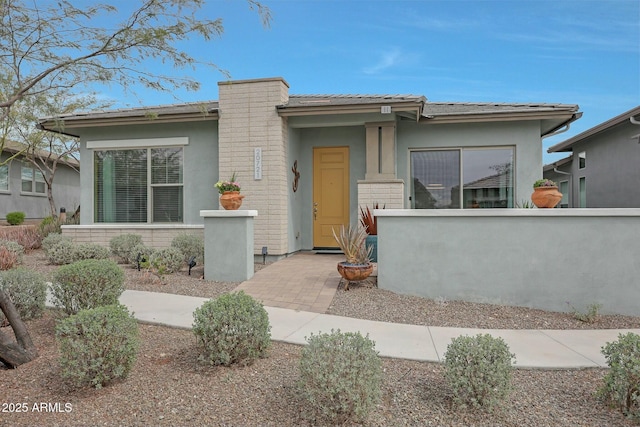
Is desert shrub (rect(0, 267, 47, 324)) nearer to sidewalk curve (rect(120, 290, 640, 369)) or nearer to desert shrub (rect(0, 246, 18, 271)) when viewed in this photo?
sidewalk curve (rect(120, 290, 640, 369))

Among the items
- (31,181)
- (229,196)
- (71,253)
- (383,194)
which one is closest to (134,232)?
(71,253)

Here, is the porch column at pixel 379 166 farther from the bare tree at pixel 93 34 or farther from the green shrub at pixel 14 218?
the green shrub at pixel 14 218

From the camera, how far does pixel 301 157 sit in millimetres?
10570

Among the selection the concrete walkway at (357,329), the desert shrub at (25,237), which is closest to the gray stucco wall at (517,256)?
the concrete walkway at (357,329)

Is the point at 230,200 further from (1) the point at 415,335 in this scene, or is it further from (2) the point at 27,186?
(2) the point at 27,186

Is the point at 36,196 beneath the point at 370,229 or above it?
above

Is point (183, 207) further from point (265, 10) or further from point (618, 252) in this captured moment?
point (618, 252)

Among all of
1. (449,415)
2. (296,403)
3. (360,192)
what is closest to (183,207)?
(360,192)

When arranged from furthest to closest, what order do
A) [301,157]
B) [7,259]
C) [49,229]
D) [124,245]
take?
[49,229] < [301,157] < [124,245] < [7,259]

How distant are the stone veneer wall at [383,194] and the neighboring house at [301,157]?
0.07ft

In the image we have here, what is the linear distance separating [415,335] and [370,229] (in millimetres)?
3864

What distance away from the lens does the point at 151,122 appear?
10141mm

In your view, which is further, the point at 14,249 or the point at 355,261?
the point at 14,249

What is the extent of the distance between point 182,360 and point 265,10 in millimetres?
3871
